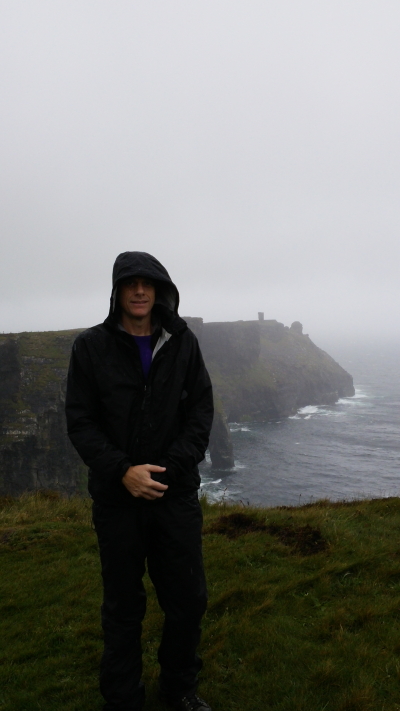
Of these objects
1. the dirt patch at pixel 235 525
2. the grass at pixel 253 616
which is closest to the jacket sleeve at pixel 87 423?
the grass at pixel 253 616

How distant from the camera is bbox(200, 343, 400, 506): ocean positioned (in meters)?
53.4

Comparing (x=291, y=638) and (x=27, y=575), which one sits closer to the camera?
(x=291, y=638)

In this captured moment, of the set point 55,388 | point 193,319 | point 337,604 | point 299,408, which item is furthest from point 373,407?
point 337,604

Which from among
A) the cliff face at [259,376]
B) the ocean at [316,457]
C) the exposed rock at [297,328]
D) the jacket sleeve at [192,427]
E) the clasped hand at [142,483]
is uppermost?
the exposed rock at [297,328]

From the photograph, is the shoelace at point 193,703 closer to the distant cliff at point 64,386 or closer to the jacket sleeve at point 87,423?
the jacket sleeve at point 87,423

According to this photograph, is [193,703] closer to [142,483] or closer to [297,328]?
[142,483]

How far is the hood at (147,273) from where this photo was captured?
3.90m

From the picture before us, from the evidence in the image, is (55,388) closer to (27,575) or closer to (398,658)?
(27,575)

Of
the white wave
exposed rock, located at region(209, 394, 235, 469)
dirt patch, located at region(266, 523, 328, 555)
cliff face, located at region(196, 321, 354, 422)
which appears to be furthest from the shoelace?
the white wave

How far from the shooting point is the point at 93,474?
3.71m

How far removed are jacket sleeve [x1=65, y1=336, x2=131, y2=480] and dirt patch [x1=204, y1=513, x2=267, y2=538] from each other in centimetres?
506

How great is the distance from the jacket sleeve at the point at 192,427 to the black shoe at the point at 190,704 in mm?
1871

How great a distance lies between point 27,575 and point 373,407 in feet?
366

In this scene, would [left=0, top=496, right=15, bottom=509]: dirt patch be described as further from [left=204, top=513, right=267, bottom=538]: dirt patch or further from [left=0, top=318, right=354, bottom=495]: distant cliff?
[left=0, top=318, right=354, bottom=495]: distant cliff
